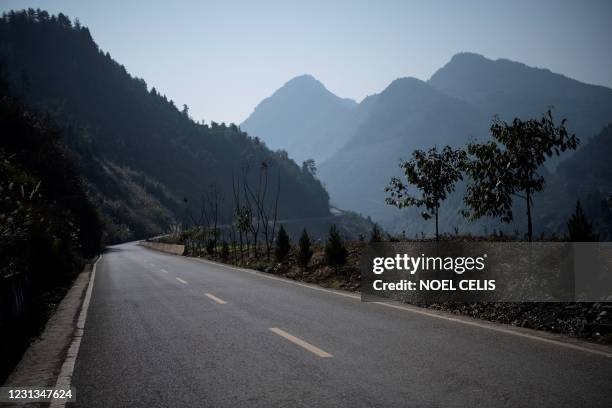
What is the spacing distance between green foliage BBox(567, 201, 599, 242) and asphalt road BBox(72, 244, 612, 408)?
3.10 m

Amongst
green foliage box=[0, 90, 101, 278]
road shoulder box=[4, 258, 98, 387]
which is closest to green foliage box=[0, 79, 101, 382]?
green foliage box=[0, 90, 101, 278]

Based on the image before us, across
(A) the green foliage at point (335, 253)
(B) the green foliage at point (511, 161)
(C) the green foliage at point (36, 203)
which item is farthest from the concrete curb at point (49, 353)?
(B) the green foliage at point (511, 161)

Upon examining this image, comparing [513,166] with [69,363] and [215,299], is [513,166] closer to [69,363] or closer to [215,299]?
[215,299]

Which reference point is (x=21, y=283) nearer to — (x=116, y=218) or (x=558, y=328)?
(x=558, y=328)

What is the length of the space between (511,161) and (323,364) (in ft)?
21.9

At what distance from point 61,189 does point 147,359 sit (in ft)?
139

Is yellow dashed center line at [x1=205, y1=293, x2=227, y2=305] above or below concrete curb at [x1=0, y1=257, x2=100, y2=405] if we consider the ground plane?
above

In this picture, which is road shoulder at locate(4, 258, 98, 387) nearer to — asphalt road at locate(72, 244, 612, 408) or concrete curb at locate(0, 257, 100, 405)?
concrete curb at locate(0, 257, 100, 405)

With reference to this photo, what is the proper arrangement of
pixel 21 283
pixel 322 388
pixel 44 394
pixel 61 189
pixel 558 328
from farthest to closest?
1. pixel 61 189
2. pixel 21 283
3. pixel 558 328
4. pixel 44 394
5. pixel 322 388

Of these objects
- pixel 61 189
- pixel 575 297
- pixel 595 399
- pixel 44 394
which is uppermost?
pixel 61 189

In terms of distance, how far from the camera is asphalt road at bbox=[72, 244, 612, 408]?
14.6 feet

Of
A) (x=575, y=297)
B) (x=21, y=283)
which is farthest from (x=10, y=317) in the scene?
(x=575, y=297)

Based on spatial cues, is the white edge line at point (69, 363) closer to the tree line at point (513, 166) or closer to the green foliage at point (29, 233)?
the green foliage at point (29, 233)

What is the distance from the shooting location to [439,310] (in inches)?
383
